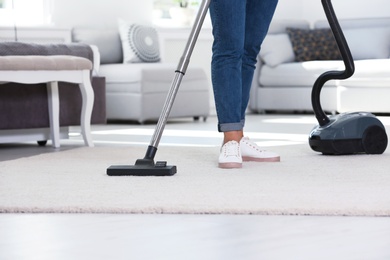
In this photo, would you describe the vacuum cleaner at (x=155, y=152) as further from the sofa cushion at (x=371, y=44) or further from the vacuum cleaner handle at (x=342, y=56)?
the sofa cushion at (x=371, y=44)

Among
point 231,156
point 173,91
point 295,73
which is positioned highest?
point 173,91

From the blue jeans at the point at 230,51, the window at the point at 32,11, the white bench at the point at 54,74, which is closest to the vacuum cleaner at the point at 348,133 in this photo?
the blue jeans at the point at 230,51

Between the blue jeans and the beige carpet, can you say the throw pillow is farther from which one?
the blue jeans

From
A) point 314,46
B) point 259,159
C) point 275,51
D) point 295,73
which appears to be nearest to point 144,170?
point 259,159

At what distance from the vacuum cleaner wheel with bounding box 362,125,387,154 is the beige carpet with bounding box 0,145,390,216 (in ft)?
0.26

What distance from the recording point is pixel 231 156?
3.29 meters

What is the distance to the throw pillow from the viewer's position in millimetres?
7199

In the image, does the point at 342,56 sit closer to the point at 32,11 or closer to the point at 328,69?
the point at 328,69

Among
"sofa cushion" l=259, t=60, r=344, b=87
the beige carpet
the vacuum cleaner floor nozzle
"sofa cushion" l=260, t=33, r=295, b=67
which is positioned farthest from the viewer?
"sofa cushion" l=260, t=33, r=295, b=67

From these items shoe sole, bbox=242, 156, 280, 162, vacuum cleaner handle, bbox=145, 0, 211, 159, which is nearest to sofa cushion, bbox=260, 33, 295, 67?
shoe sole, bbox=242, 156, 280, 162

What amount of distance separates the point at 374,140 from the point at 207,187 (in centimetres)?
128

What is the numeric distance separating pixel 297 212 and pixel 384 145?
163cm

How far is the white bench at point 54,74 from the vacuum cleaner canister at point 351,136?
50.1 inches

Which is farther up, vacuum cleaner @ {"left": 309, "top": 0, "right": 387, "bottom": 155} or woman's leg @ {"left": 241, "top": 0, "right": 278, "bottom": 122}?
woman's leg @ {"left": 241, "top": 0, "right": 278, "bottom": 122}
